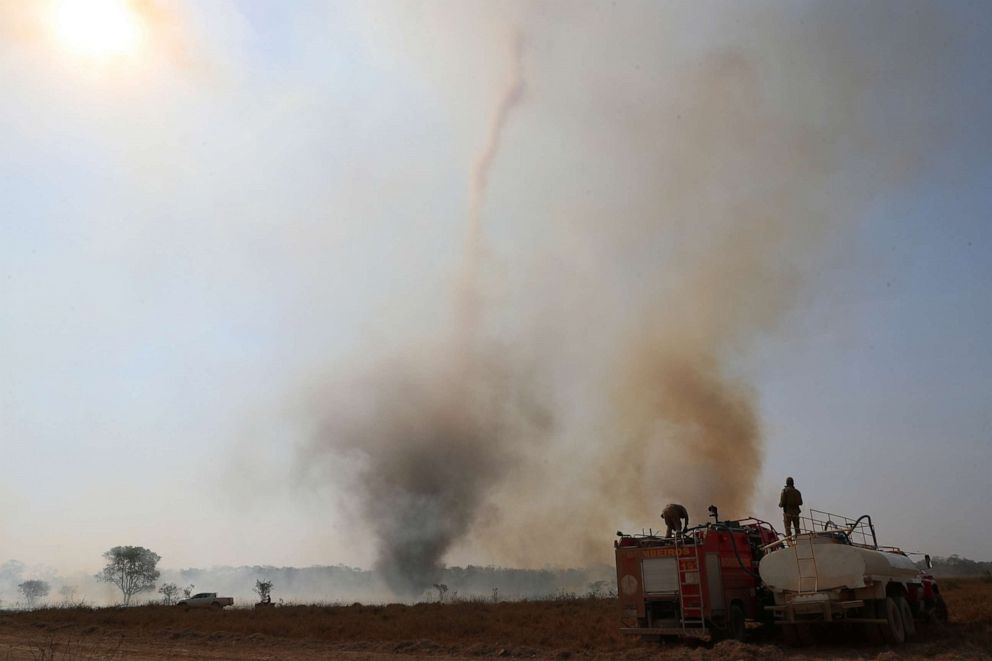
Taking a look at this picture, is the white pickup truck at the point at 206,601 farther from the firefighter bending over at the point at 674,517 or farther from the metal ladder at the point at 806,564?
the metal ladder at the point at 806,564

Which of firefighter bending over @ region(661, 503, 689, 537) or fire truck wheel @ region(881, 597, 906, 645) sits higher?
firefighter bending over @ region(661, 503, 689, 537)

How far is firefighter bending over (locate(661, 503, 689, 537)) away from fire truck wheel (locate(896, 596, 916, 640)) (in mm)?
5602

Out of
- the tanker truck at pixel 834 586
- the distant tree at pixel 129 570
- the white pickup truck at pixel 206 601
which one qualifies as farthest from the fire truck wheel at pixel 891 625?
the distant tree at pixel 129 570

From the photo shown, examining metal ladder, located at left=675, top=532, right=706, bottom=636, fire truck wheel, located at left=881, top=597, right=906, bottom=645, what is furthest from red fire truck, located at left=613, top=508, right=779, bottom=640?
fire truck wheel, located at left=881, top=597, right=906, bottom=645

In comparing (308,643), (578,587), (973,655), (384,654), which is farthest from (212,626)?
(578,587)

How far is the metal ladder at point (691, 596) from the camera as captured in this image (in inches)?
626

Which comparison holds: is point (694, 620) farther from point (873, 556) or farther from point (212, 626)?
point (212, 626)

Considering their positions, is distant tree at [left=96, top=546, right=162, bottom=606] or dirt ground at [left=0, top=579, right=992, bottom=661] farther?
distant tree at [left=96, top=546, right=162, bottom=606]

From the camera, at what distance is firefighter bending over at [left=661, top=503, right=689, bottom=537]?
717 inches

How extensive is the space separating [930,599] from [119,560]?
112102 mm

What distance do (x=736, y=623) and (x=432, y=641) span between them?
26.8 feet

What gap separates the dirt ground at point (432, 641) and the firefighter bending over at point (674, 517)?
2.86 metres

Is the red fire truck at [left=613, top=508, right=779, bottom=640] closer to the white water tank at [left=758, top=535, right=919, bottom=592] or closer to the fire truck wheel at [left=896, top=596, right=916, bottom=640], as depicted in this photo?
the white water tank at [left=758, top=535, right=919, bottom=592]

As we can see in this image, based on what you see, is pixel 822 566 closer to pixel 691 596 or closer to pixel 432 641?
pixel 691 596
